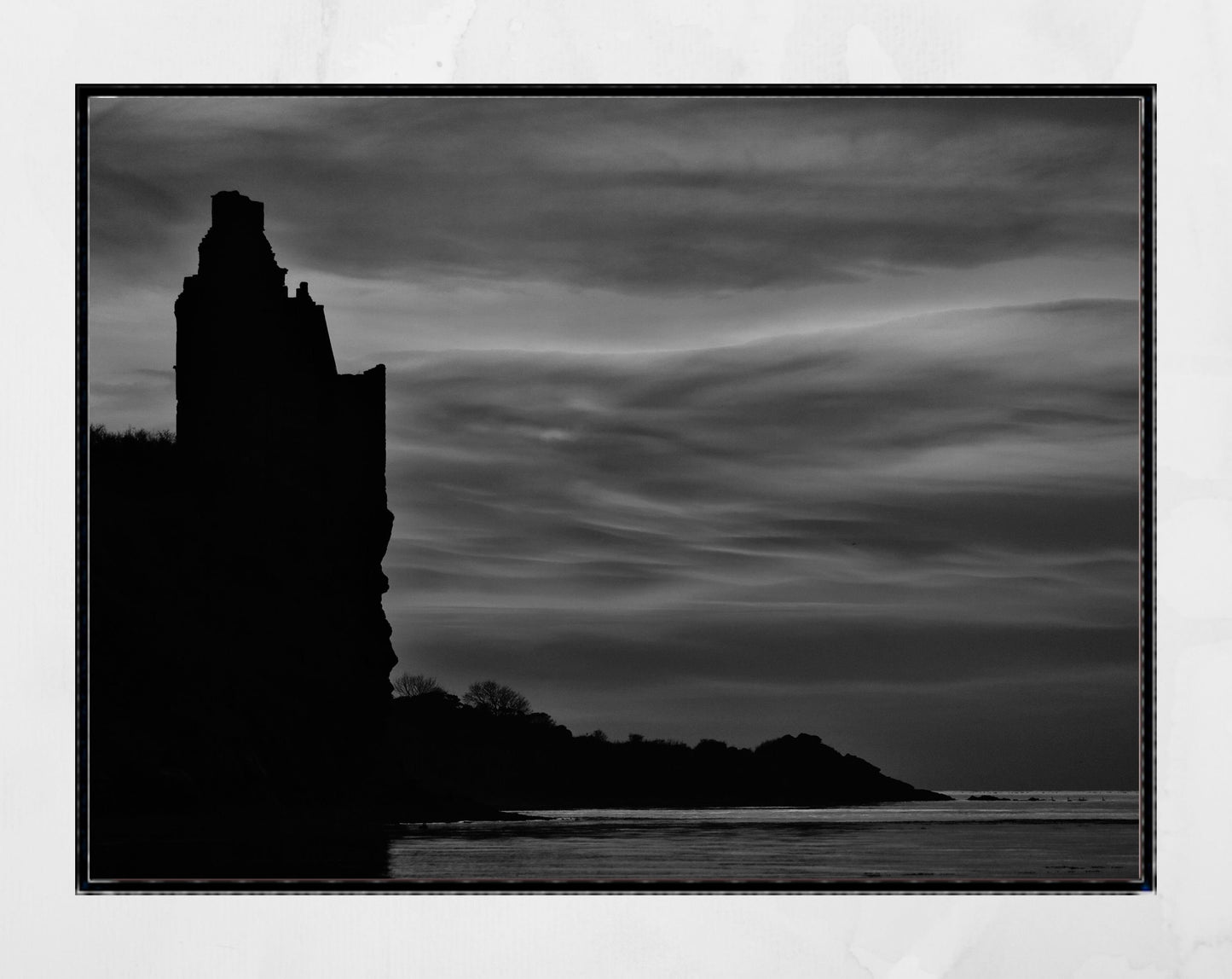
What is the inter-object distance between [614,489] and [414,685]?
0.73 metres

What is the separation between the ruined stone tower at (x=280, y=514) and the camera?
3.37m

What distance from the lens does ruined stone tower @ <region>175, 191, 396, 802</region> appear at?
3365mm

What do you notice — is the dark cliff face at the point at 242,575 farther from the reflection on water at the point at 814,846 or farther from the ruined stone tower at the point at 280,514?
the reflection on water at the point at 814,846

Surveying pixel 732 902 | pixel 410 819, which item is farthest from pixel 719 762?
pixel 410 819

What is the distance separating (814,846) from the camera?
3352 millimetres

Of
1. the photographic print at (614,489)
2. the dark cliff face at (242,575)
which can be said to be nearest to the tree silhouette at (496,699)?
the photographic print at (614,489)

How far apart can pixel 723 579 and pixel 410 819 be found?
3.36 ft

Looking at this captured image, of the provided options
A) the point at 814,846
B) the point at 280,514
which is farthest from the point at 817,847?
the point at 280,514

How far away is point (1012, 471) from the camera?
11.1 feet

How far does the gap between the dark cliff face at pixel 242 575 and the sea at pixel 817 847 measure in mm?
346

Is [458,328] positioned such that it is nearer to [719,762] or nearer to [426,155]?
[426,155]
